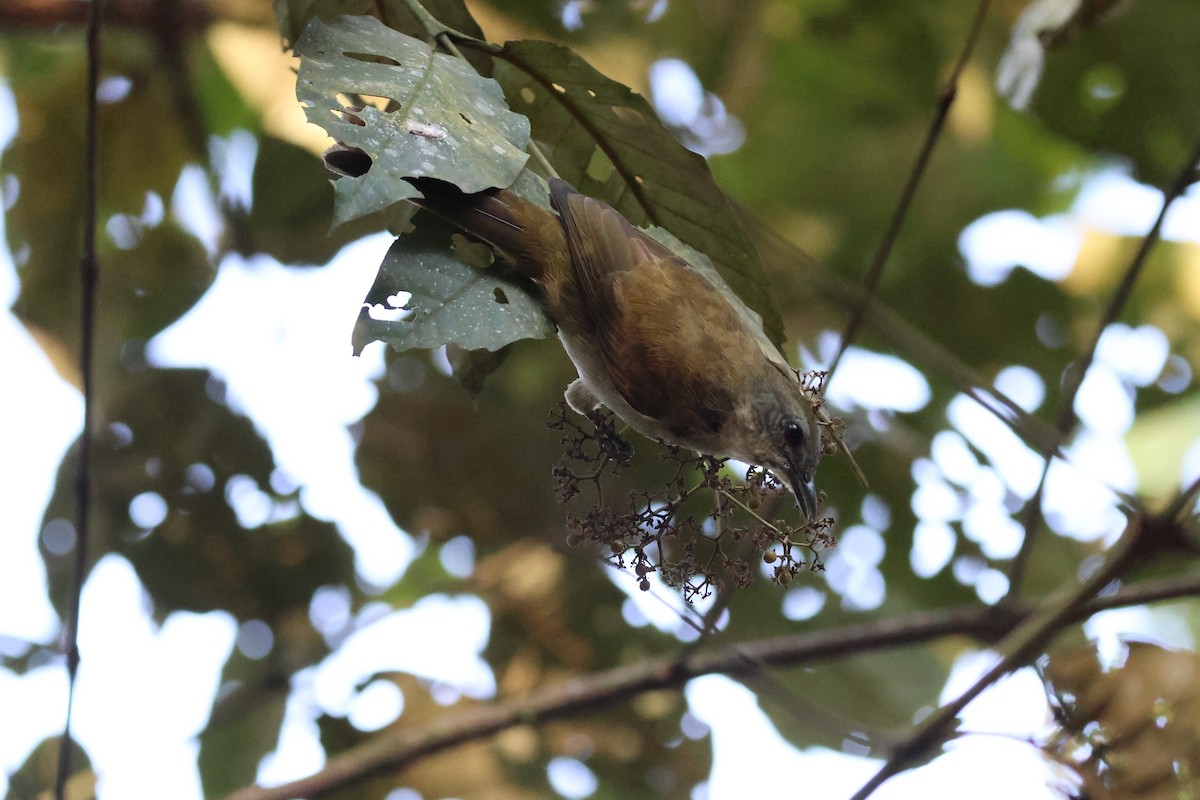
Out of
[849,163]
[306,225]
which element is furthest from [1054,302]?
[306,225]

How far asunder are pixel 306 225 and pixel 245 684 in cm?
167

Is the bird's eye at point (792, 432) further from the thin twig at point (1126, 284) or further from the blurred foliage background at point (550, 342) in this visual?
the blurred foliage background at point (550, 342)

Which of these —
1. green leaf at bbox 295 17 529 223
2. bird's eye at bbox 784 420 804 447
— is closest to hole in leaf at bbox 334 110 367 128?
green leaf at bbox 295 17 529 223

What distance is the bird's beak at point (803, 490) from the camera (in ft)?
6.98

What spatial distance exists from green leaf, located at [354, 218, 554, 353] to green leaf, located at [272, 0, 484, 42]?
2.03ft

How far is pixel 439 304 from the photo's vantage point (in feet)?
4.93

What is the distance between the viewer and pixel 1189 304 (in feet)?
13.5

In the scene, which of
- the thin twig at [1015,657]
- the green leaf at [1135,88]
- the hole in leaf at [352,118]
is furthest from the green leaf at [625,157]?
the green leaf at [1135,88]

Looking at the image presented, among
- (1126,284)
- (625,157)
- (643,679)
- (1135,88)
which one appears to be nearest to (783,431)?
(625,157)

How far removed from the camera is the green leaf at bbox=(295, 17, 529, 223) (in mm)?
1460

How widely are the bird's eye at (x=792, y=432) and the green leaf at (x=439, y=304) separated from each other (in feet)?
2.29

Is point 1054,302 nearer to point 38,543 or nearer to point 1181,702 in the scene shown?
point 1181,702

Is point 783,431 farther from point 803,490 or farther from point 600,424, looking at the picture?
point 600,424

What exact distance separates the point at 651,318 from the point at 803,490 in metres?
0.47
